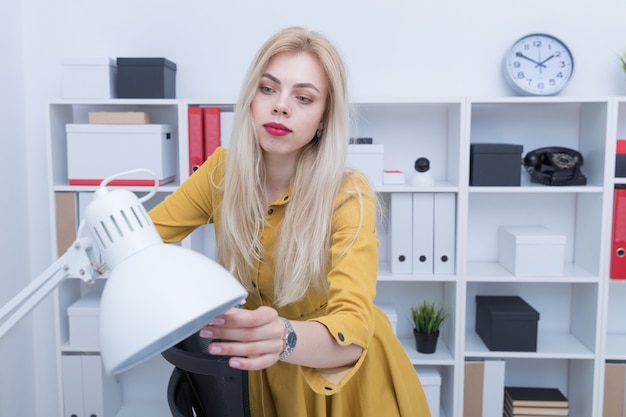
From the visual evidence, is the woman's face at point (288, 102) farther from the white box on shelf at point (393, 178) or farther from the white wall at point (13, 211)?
the white wall at point (13, 211)

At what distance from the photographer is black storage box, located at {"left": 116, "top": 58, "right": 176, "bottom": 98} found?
267 cm

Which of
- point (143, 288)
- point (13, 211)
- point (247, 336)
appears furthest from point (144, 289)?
point (13, 211)

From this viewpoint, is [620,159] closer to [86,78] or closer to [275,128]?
[275,128]

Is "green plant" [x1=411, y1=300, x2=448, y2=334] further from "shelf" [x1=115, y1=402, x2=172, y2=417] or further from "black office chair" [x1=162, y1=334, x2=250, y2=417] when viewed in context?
"black office chair" [x1=162, y1=334, x2=250, y2=417]

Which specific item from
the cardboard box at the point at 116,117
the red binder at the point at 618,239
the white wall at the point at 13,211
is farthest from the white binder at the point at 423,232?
the white wall at the point at 13,211

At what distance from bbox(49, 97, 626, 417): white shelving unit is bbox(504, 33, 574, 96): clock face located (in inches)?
6.9

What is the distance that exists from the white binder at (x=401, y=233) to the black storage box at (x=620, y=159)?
0.88 metres

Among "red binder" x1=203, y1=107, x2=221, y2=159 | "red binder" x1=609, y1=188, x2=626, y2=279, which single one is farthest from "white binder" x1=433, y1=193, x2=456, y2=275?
"red binder" x1=203, y1=107, x2=221, y2=159

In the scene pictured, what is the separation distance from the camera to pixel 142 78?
2680 millimetres

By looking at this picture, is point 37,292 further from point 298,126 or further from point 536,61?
point 536,61

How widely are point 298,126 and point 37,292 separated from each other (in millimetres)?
715

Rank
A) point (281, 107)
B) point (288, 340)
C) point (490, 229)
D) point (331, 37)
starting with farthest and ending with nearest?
point (490, 229) < point (331, 37) < point (281, 107) < point (288, 340)

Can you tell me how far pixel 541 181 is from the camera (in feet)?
9.02

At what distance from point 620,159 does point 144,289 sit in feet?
8.38
